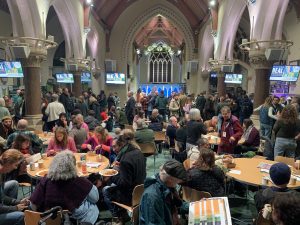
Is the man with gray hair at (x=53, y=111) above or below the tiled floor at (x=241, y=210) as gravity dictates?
above

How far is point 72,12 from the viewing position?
40.7ft

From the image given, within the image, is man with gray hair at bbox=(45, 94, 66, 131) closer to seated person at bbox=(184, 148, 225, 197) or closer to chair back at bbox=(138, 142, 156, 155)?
chair back at bbox=(138, 142, 156, 155)

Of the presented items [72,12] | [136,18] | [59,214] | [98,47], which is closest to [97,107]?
[72,12]

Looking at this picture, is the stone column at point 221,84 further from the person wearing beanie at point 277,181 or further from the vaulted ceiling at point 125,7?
the person wearing beanie at point 277,181

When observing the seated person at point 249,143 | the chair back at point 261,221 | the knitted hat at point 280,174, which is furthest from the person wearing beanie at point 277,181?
the seated person at point 249,143

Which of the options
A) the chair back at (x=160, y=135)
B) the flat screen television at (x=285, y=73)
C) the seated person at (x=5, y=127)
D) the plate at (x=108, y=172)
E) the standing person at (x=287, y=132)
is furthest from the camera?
the flat screen television at (x=285, y=73)

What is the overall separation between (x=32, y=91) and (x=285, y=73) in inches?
303

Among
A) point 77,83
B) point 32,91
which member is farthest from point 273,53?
point 77,83

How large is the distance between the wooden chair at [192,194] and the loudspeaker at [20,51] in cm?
638

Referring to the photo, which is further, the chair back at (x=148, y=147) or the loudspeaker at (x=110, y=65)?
the loudspeaker at (x=110, y=65)

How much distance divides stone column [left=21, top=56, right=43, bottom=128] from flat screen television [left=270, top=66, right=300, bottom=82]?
7149 mm

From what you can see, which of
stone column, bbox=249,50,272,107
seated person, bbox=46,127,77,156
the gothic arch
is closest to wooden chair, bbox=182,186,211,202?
seated person, bbox=46,127,77,156

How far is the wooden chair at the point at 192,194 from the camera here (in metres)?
3.43

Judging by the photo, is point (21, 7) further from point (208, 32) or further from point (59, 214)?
point (208, 32)
